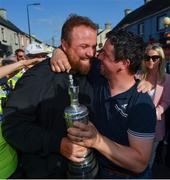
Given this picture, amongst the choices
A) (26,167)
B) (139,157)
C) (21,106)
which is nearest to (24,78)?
(21,106)

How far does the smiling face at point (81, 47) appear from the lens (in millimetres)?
2385

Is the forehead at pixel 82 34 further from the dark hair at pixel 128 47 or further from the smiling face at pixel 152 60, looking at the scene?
the smiling face at pixel 152 60

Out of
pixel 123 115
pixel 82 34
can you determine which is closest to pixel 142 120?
pixel 123 115

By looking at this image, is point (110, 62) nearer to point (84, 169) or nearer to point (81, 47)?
point (81, 47)

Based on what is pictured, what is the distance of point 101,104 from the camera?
2.37 meters

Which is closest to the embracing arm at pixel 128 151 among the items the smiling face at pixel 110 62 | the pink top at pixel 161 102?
the smiling face at pixel 110 62

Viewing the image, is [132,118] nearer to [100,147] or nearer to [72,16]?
[100,147]

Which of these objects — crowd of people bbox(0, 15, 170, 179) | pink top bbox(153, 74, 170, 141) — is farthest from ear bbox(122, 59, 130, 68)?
pink top bbox(153, 74, 170, 141)

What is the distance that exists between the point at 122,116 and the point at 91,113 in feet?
0.96

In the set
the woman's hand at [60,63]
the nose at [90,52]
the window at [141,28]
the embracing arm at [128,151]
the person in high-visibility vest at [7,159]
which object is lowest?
the person in high-visibility vest at [7,159]

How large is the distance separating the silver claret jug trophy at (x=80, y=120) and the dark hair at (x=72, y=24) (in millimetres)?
599

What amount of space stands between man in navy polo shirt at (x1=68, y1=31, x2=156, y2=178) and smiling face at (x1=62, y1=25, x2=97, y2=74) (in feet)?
0.39

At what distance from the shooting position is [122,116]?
7.11 ft

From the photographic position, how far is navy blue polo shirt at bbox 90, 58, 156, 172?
2023 millimetres
